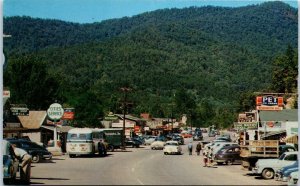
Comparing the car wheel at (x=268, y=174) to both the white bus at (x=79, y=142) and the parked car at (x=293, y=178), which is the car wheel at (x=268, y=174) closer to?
the parked car at (x=293, y=178)

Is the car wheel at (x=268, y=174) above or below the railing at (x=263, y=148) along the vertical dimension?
below

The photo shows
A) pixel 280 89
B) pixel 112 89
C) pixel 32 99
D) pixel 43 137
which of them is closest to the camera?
pixel 32 99

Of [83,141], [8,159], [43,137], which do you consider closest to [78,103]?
[43,137]

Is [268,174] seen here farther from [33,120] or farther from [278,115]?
[33,120]

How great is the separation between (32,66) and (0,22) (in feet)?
128

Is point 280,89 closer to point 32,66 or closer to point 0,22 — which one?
point 32,66

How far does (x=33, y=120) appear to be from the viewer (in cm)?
6444

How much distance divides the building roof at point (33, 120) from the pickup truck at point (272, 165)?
39.7 meters

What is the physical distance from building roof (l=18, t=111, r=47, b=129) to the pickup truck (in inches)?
1563

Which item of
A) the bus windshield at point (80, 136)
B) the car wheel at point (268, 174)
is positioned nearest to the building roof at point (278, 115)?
the bus windshield at point (80, 136)

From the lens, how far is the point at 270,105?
4416cm

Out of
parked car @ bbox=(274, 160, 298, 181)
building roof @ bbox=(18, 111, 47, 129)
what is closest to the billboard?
parked car @ bbox=(274, 160, 298, 181)

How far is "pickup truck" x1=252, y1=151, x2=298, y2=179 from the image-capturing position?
27578 mm

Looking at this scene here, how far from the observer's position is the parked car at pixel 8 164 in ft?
68.5
